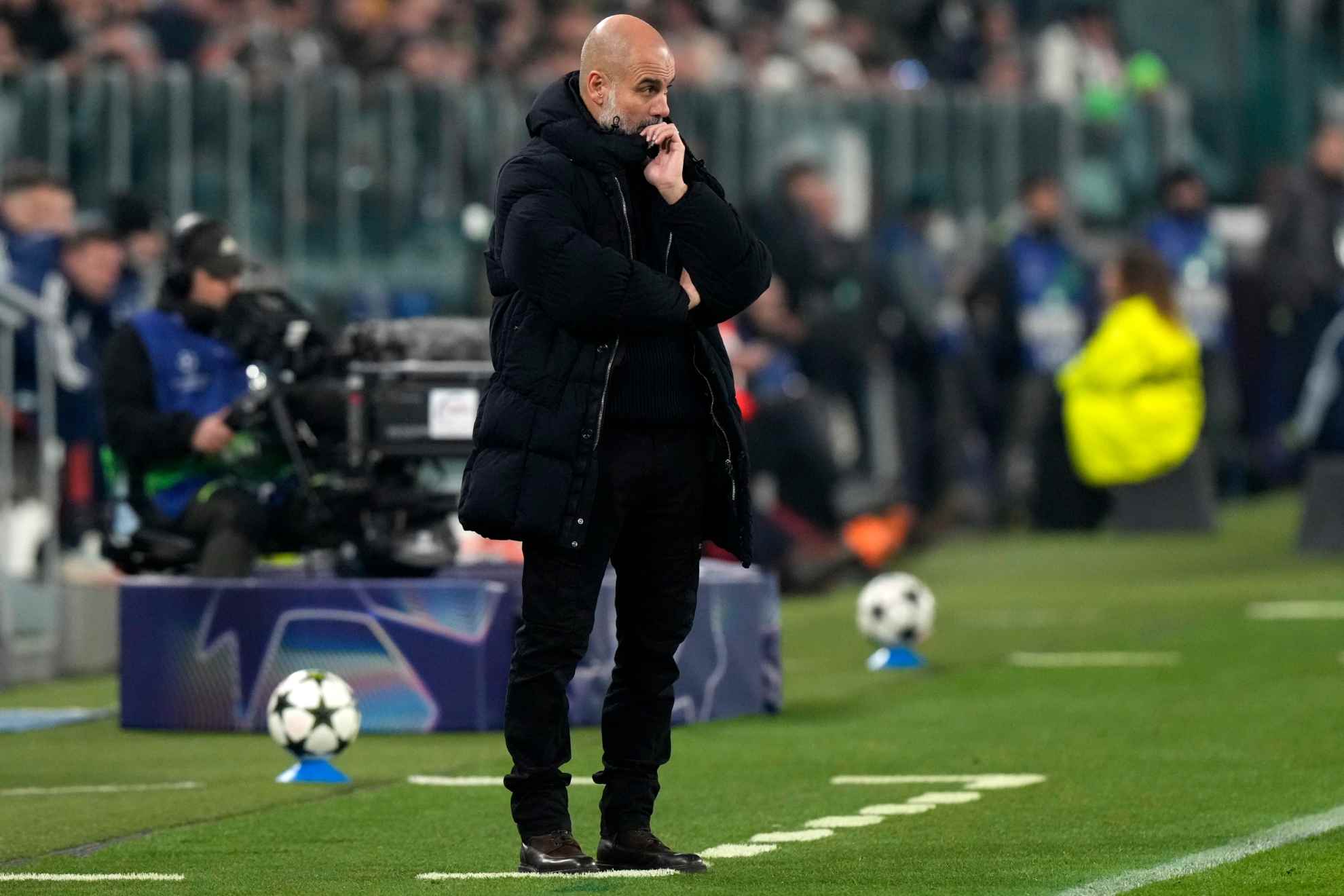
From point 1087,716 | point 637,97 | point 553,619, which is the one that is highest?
point 637,97

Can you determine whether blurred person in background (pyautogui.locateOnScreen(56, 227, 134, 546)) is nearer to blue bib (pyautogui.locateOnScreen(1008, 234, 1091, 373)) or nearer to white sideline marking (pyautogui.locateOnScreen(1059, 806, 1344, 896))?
blue bib (pyautogui.locateOnScreen(1008, 234, 1091, 373))

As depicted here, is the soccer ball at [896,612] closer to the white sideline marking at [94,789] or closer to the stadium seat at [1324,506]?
the white sideline marking at [94,789]

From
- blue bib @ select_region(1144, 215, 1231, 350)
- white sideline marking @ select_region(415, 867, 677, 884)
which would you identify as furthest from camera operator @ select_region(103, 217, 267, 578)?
blue bib @ select_region(1144, 215, 1231, 350)

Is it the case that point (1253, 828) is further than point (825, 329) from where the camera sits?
No

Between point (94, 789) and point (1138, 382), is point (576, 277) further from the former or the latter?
point (1138, 382)

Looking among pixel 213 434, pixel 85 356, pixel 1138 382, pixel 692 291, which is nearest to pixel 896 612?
pixel 213 434

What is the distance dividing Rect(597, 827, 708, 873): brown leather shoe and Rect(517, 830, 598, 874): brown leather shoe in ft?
0.30

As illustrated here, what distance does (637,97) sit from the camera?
26.2 ft

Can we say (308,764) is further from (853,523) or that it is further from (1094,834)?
(853,523)

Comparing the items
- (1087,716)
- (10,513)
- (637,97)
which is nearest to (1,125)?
(10,513)

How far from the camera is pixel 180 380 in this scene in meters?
13.5

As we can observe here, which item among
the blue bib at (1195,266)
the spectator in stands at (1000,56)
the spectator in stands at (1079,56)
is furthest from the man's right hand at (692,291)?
the spectator in stands at (1079,56)

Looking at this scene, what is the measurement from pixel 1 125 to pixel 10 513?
4438 mm

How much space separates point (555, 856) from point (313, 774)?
2763 mm
